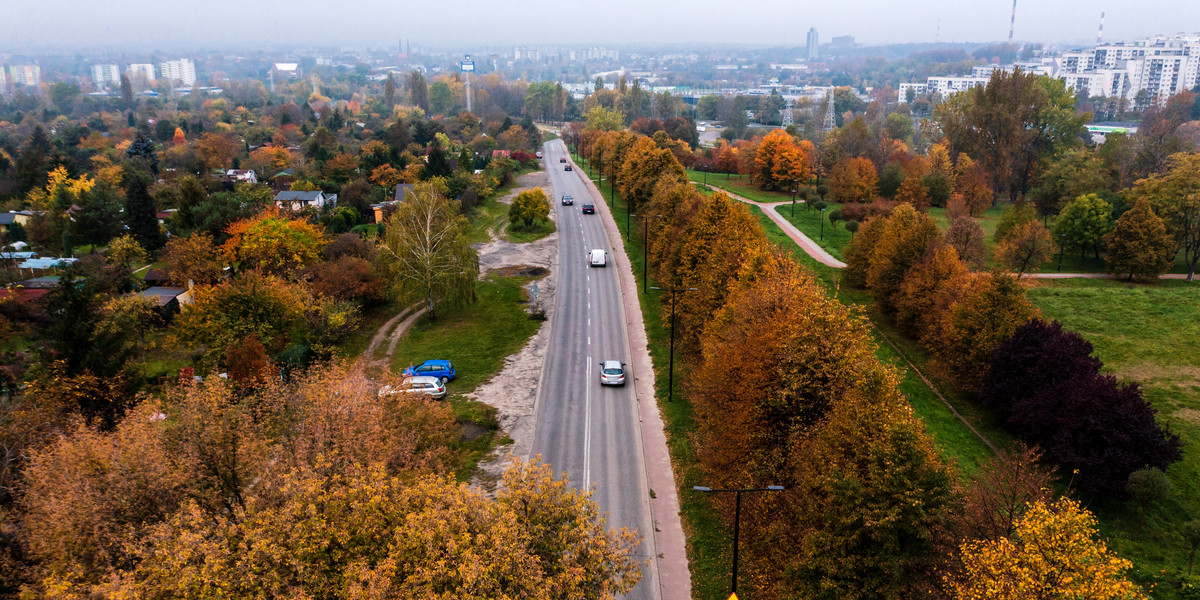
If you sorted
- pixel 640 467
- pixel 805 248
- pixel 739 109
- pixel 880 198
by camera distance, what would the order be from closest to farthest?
pixel 640 467, pixel 805 248, pixel 880 198, pixel 739 109

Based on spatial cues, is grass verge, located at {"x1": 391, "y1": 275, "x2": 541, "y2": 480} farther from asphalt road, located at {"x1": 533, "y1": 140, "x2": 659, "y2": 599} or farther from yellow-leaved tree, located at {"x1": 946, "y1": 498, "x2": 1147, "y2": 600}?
yellow-leaved tree, located at {"x1": 946, "y1": 498, "x2": 1147, "y2": 600}

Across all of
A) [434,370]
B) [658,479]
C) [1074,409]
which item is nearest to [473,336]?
[434,370]

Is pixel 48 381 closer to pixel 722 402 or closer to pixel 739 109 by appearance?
pixel 722 402

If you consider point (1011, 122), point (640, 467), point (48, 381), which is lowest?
point (640, 467)

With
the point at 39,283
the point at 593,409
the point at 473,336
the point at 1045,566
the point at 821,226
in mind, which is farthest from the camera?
the point at 821,226

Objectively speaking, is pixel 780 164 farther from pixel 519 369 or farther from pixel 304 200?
pixel 519 369

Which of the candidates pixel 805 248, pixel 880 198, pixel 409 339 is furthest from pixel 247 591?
pixel 880 198

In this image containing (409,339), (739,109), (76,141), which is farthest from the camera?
(739,109)
